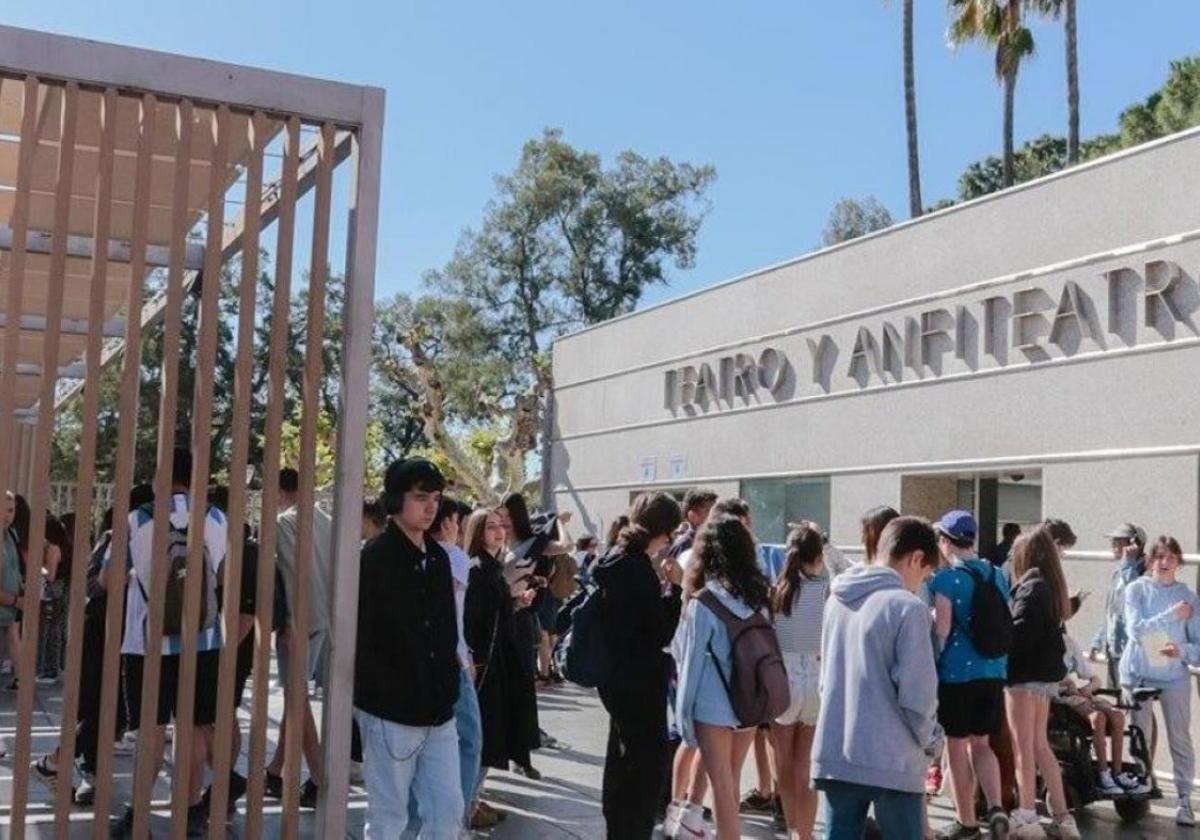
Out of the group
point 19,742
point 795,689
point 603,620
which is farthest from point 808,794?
point 19,742

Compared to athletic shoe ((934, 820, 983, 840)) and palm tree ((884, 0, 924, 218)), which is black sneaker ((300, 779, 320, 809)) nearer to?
athletic shoe ((934, 820, 983, 840))

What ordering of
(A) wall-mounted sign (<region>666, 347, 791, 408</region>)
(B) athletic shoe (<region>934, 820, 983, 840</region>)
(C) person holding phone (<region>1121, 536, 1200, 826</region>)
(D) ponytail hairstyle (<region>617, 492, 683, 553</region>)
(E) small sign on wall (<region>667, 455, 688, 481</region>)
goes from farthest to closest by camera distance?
(E) small sign on wall (<region>667, 455, 688, 481</region>) < (A) wall-mounted sign (<region>666, 347, 791, 408</region>) < (C) person holding phone (<region>1121, 536, 1200, 826</region>) < (B) athletic shoe (<region>934, 820, 983, 840</region>) < (D) ponytail hairstyle (<region>617, 492, 683, 553</region>)

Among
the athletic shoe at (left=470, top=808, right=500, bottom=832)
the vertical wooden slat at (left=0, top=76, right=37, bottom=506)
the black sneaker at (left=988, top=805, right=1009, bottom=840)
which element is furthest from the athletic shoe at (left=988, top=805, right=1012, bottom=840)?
the vertical wooden slat at (left=0, top=76, right=37, bottom=506)

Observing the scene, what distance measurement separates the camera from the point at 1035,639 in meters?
8.57

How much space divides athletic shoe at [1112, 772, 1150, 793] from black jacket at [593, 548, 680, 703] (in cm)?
409

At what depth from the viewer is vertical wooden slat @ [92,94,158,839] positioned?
5633 millimetres

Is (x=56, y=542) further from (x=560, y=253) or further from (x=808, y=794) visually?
(x=560, y=253)

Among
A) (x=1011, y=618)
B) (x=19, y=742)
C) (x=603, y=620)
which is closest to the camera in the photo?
(x=19, y=742)

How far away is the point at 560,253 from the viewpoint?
5291 centimetres

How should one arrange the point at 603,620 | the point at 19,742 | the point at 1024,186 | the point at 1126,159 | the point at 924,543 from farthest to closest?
the point at 1024,186 < the point at 1126,159 < the point at 603,620 < the point at 924,543 < the point at 19,742

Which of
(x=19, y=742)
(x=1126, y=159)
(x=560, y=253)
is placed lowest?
(x=19, y=742)

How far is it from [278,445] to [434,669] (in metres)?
1.09

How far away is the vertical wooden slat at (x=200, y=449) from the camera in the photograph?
5746mm

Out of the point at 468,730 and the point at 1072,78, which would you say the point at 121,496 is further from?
the point at 1072,78
